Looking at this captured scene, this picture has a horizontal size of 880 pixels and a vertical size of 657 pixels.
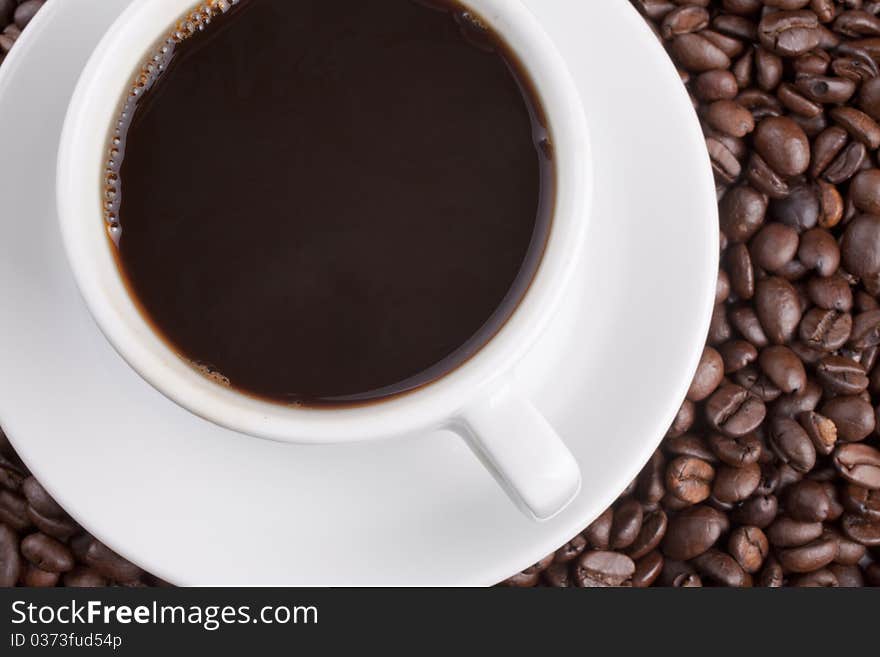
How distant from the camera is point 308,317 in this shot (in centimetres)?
117

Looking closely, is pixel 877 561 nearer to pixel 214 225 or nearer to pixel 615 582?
pixel 615 582

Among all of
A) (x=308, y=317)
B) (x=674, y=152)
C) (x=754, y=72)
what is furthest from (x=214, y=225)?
Answer: (x=754, y=72)

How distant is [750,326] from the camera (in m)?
1.68

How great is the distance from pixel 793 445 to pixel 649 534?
0.29 meters

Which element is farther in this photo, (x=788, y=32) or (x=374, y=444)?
(x=788, y=32)

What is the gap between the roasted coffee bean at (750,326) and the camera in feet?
5.52

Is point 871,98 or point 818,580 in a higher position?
point 871,98

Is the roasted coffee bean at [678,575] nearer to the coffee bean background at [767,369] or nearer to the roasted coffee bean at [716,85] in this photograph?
the coffee bean background at [767,369]

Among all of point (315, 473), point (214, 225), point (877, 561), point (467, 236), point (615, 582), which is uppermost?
point (214, 225)

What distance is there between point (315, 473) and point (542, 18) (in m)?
0.72

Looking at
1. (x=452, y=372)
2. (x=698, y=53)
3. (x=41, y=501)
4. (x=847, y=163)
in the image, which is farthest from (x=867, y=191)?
(x=41, y=501)

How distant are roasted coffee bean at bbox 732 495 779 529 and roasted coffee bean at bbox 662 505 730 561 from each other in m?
0.04

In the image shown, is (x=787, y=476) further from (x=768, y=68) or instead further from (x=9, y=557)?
(x=9, y=557)

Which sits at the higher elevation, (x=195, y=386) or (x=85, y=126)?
(x=85, y=126)
